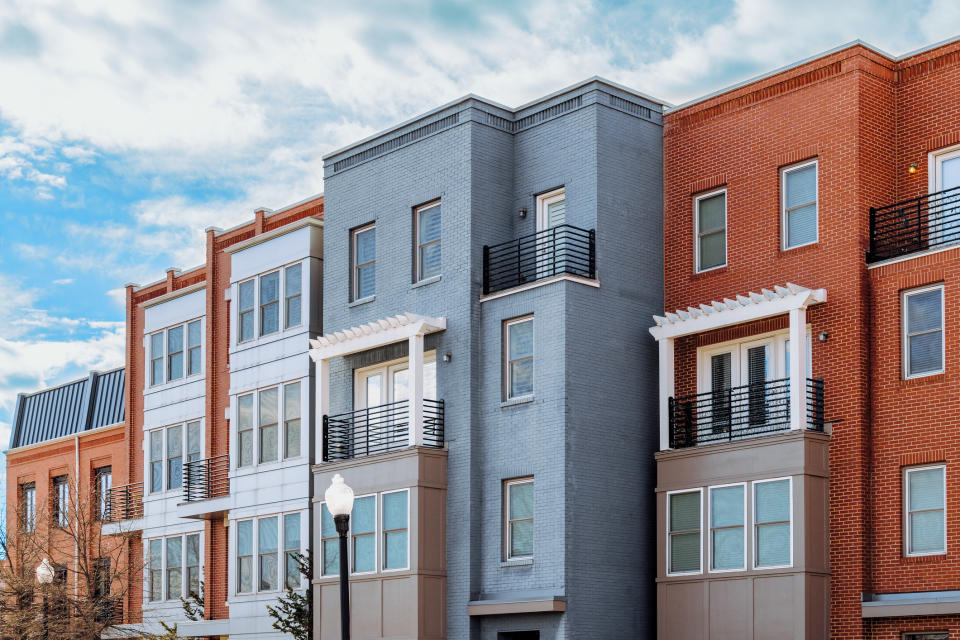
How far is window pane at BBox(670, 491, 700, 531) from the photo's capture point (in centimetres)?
3108

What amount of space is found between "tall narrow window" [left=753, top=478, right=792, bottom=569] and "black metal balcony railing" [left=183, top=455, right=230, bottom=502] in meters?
17.6

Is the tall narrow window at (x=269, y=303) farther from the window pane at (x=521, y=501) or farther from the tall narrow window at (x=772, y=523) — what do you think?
the tall narrow window at (x=772, y=523)

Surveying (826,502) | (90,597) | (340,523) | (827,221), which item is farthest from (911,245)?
(90,597)

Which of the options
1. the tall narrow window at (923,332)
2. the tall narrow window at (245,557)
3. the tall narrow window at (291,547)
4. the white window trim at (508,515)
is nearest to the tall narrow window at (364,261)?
the tall narrow window at (291,547)

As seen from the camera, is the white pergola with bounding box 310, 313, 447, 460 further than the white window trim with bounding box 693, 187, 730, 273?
Yes

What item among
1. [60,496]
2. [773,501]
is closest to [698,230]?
[773,501]

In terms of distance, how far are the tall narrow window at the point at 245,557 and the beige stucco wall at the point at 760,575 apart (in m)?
13.0

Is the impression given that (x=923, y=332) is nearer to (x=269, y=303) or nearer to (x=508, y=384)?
(x=508, y=384)

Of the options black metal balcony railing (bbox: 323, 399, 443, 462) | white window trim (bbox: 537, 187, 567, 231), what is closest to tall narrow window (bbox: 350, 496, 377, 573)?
black metal balcony railing (bbox: 323, 399, 443, 462)

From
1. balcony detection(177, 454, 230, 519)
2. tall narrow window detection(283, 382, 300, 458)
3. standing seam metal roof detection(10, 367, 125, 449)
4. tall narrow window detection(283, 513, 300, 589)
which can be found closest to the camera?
tall narrow window detection(283, 513, 300, 589)

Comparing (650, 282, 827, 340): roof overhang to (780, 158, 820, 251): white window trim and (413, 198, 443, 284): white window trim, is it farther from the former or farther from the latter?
(413, 198, 443, 284): white window trim

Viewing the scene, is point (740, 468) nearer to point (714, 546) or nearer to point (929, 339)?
point (714, 546)

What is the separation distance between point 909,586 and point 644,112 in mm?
12084

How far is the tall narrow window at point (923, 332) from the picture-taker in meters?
28.8
